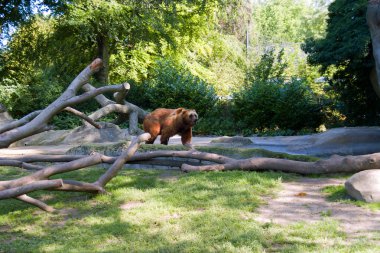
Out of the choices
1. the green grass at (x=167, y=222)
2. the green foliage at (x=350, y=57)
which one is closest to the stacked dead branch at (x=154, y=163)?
the green grass at (x=167, y=222)

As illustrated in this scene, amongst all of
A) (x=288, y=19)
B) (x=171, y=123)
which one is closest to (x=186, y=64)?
(x=171, y=123)

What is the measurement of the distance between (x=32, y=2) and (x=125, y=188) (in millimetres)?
16531

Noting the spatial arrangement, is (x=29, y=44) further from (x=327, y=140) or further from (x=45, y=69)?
(x=327, y=140)

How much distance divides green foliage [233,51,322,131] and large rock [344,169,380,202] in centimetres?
1357

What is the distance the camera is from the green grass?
436 cm

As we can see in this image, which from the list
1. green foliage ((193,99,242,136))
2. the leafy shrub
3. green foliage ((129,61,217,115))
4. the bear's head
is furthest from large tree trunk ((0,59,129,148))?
green foliage ((129,61,217,115))

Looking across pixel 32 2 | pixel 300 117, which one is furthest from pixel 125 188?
pixel 32 2

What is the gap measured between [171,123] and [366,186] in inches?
225

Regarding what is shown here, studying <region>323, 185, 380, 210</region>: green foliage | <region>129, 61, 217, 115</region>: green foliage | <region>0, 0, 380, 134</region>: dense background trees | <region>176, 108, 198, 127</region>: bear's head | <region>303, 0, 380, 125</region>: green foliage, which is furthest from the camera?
<region>129, 61, 217, 115</region>: green foliage

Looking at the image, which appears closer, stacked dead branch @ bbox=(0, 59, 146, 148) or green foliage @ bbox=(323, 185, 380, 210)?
stacked dead branch @ bbox=(0, 59, 146, 148)

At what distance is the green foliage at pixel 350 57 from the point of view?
1409 centimetres

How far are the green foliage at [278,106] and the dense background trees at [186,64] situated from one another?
0.04 metres

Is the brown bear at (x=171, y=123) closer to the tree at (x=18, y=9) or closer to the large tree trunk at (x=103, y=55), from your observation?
the tree at (x=18, y=9)

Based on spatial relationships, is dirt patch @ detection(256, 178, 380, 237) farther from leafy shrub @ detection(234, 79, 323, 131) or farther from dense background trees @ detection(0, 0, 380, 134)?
leafy shrub @ detection(234, 79, 323, 131)
